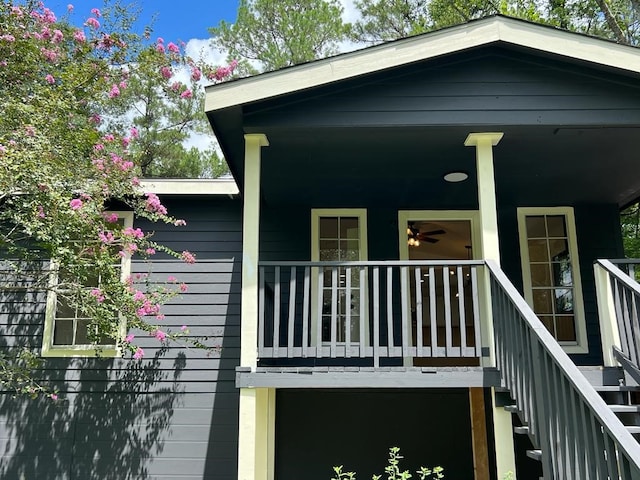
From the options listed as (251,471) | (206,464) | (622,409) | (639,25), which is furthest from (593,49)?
(639,25)

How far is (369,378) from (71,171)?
10.0 ft

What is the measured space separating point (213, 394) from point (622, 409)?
3.90m

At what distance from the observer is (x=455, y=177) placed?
5.46 metres

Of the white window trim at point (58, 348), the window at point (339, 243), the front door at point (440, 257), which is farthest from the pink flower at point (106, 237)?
the front door at point (440, 257)

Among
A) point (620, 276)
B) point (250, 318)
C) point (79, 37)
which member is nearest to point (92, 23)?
point (79, 37)

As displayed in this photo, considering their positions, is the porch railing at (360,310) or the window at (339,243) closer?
the porch railing at (360,310)

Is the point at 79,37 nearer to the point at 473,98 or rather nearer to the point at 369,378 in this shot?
the point at 473,98

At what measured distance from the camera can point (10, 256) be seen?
5957 mm

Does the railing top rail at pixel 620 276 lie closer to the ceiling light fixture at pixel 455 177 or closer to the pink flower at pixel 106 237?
the ceiling light fixture at pixel 455 177

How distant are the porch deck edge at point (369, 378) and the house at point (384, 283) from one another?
0.02 m

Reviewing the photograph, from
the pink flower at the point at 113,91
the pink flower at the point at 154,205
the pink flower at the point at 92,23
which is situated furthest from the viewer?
the pink flower at the point at 92,23

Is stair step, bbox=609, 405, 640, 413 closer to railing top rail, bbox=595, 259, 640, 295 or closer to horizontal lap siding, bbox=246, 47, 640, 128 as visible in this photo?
railing top rail, bbox=595, 259, 640, 295

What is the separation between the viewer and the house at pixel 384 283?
4070 millimetres

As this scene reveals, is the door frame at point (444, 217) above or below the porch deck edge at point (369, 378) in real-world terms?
above
